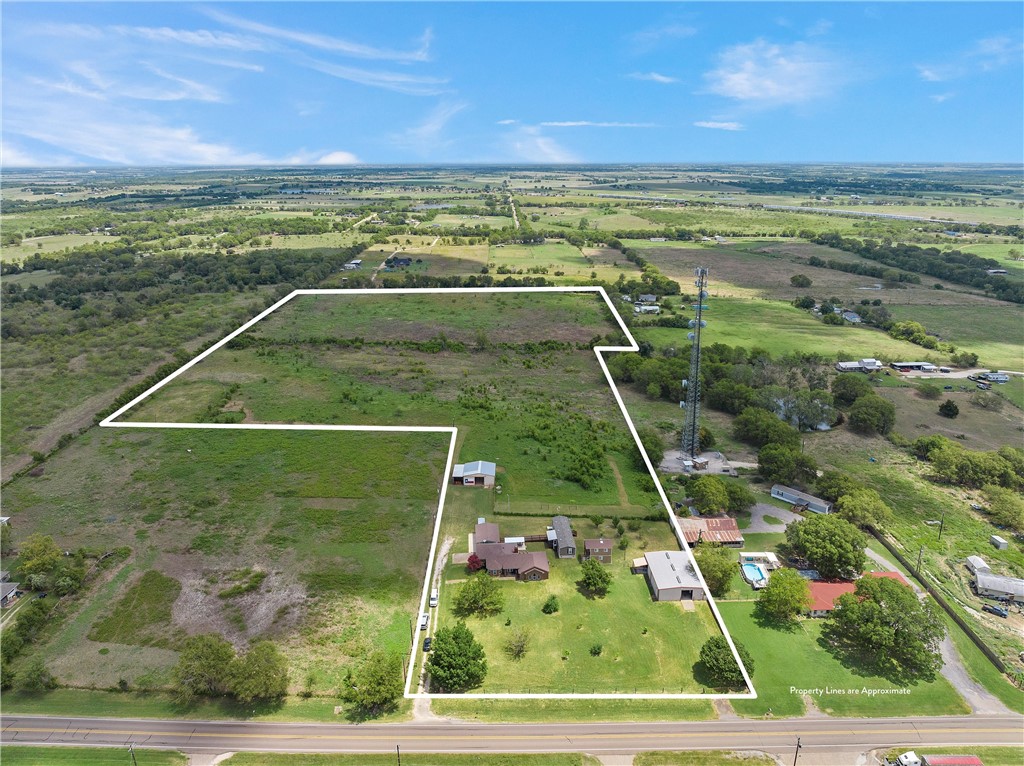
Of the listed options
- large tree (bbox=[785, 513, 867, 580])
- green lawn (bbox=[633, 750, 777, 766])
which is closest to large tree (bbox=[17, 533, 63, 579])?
green lawn (bbox=[633, 750, 777, 766])

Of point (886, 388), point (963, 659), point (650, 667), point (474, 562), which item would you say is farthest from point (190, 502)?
point (886, 388)

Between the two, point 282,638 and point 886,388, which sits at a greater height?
A: point 886,388

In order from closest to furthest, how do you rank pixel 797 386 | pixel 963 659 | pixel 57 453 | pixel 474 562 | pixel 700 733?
pixel 700 733 → pixel 963 659 → pixel 474 562 → pixel 57 453 → pixel 797 386

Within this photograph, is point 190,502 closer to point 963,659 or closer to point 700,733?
point 700,733

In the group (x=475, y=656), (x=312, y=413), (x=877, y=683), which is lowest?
(x=877, y=683)

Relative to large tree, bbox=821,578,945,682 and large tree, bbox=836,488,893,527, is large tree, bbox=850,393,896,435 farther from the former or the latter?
large tree, bbox=821,578,945,682

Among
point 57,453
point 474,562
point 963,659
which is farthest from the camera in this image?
point 57,453
